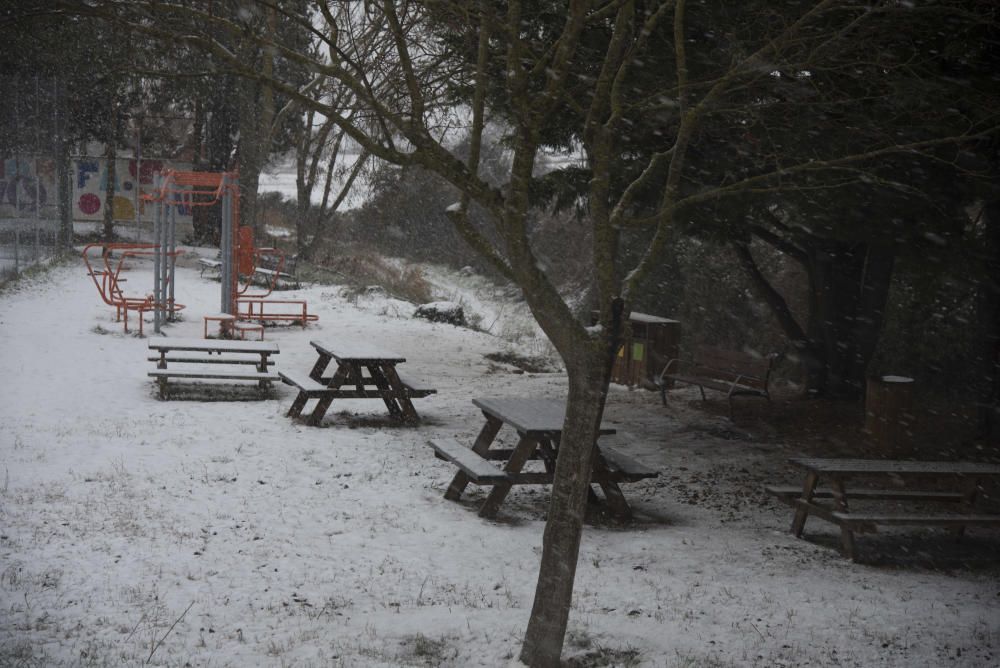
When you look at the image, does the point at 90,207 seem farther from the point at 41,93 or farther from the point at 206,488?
the point at 206,488

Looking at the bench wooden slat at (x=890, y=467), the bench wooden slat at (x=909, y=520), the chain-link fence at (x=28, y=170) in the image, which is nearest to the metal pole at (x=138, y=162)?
the chain-link fence at (x=28, y=170)

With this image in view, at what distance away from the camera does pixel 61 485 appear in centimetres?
696

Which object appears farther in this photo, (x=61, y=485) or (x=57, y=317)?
(x=57, y=317)

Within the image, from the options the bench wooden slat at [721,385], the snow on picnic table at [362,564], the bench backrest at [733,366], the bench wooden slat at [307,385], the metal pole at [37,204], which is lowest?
the snow on picnic table at [362,564]

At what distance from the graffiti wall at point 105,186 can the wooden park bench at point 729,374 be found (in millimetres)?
22318

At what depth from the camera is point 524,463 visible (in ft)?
24.0

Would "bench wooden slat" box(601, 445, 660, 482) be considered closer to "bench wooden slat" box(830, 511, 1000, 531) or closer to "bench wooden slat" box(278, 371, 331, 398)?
"bench wooden slat" box(830, 511, 1000, 531)

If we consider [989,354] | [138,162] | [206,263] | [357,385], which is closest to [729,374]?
[989,354]

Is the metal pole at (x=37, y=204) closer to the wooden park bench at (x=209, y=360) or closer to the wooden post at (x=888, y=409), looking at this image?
the wooden park bench at (x=209, y=360)

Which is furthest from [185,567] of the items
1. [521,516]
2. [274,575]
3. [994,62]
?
[994,62]

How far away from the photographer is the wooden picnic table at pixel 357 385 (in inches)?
386

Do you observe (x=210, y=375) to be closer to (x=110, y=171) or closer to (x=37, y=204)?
(x=37, y=204)

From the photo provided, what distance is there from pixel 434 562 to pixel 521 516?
1.36 meters

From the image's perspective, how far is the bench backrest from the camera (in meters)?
11.4
